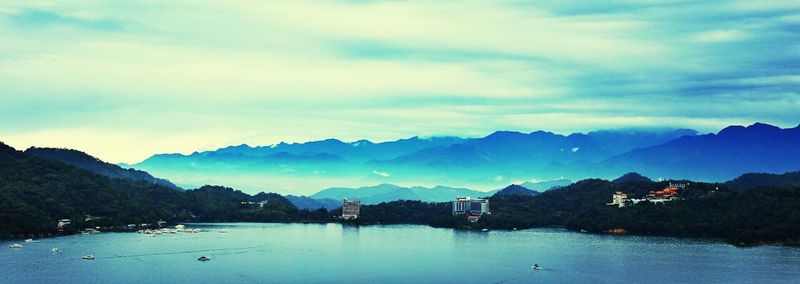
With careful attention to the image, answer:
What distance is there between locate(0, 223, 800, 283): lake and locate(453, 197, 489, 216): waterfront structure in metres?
20.2

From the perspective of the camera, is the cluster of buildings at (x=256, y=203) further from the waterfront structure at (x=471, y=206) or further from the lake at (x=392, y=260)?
the lake at (x=392, y=260)

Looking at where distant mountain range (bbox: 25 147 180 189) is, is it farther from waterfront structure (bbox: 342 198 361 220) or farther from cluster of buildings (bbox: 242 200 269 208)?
waterfront structure (bbox: 342 198 361 220)

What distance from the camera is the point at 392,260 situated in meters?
43.9

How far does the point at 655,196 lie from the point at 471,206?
19.2m

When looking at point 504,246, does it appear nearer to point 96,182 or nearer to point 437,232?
point 437,232

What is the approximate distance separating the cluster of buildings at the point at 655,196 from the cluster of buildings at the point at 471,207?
1300 cm

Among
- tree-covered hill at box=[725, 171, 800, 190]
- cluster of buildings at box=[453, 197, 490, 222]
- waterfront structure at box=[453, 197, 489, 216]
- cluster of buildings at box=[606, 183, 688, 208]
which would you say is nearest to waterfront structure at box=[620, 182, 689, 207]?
cluster of buildings at box=[606, 183, 688, 208]

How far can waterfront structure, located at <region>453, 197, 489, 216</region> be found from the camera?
80725 mm

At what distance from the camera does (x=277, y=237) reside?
6116cm

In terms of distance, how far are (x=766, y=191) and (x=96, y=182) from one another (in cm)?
5501

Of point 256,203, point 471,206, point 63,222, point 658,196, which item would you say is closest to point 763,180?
point 658,196

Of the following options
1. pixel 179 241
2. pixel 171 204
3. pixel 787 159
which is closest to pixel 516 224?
pixel 179 241

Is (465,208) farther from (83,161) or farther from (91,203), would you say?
(83,161)

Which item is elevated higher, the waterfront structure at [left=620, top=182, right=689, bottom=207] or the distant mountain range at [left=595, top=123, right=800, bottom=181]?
the distant mountain range at [left=595, top=123, right=800, bottom=181]
